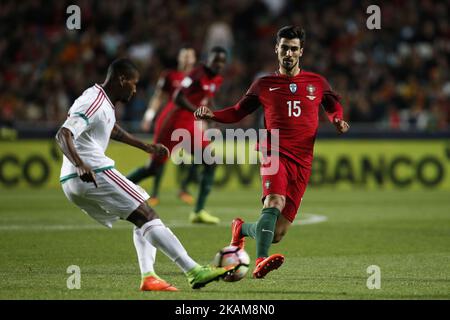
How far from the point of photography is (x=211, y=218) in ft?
42.3

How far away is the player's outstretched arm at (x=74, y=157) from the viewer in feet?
22.4

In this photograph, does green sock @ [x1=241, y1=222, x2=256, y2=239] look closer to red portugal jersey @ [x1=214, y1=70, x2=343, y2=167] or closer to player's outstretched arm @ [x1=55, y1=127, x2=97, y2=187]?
red portugal jersey @ [x1=214, y1=70, x2=343, y2=167]

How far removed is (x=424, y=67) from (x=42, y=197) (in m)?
10.5

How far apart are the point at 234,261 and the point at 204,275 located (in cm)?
40

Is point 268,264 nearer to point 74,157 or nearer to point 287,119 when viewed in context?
point 287,119

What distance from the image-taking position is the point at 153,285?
705 centimetres

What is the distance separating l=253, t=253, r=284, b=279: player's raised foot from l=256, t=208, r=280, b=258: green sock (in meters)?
0.29

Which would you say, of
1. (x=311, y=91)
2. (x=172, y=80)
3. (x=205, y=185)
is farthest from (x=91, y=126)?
(x=172, y=80)

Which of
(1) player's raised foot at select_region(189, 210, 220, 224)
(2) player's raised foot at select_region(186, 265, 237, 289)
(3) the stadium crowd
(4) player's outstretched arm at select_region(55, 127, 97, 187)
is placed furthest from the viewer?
(3) the stadium crowd

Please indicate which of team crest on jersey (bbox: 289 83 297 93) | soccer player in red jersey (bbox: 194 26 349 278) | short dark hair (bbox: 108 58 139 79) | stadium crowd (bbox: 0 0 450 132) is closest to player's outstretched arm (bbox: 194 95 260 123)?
soccer player in red jersey (bbox: 194 26 349 278)

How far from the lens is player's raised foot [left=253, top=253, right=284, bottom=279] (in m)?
7.27

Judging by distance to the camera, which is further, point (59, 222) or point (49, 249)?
point (59, 222)
